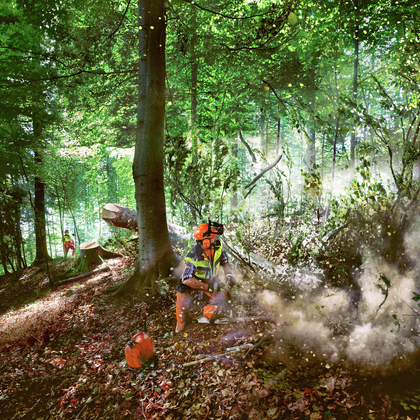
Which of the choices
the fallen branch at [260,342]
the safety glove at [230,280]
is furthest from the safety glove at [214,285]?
the fallen branch at [260,342]

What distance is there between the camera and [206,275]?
3.61 m

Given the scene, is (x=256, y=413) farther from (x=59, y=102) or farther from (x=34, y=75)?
(x=59, y=102)

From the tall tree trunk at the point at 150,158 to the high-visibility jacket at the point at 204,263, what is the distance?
4.97ft

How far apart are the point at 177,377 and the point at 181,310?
90 cm

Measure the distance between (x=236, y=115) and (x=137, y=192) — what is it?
788cm

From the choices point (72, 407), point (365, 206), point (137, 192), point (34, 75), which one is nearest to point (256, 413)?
point (72, 407)

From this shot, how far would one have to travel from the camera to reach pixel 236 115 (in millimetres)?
11164

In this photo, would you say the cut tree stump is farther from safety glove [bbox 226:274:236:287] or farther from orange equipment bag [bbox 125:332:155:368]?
safety glove [bbox 226:274:236:287]

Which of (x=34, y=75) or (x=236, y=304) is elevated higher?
(x=34, y=75)

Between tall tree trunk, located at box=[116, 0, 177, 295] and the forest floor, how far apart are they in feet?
2.01

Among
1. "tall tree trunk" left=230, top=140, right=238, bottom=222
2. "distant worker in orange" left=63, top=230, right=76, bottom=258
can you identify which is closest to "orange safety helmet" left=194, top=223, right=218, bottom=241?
"tall tree trunk" left=230, top=140, right=238, bottom=222

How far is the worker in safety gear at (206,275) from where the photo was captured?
349cm

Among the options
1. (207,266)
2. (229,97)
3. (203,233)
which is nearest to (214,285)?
(207,266)

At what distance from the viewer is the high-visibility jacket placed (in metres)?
3.56
